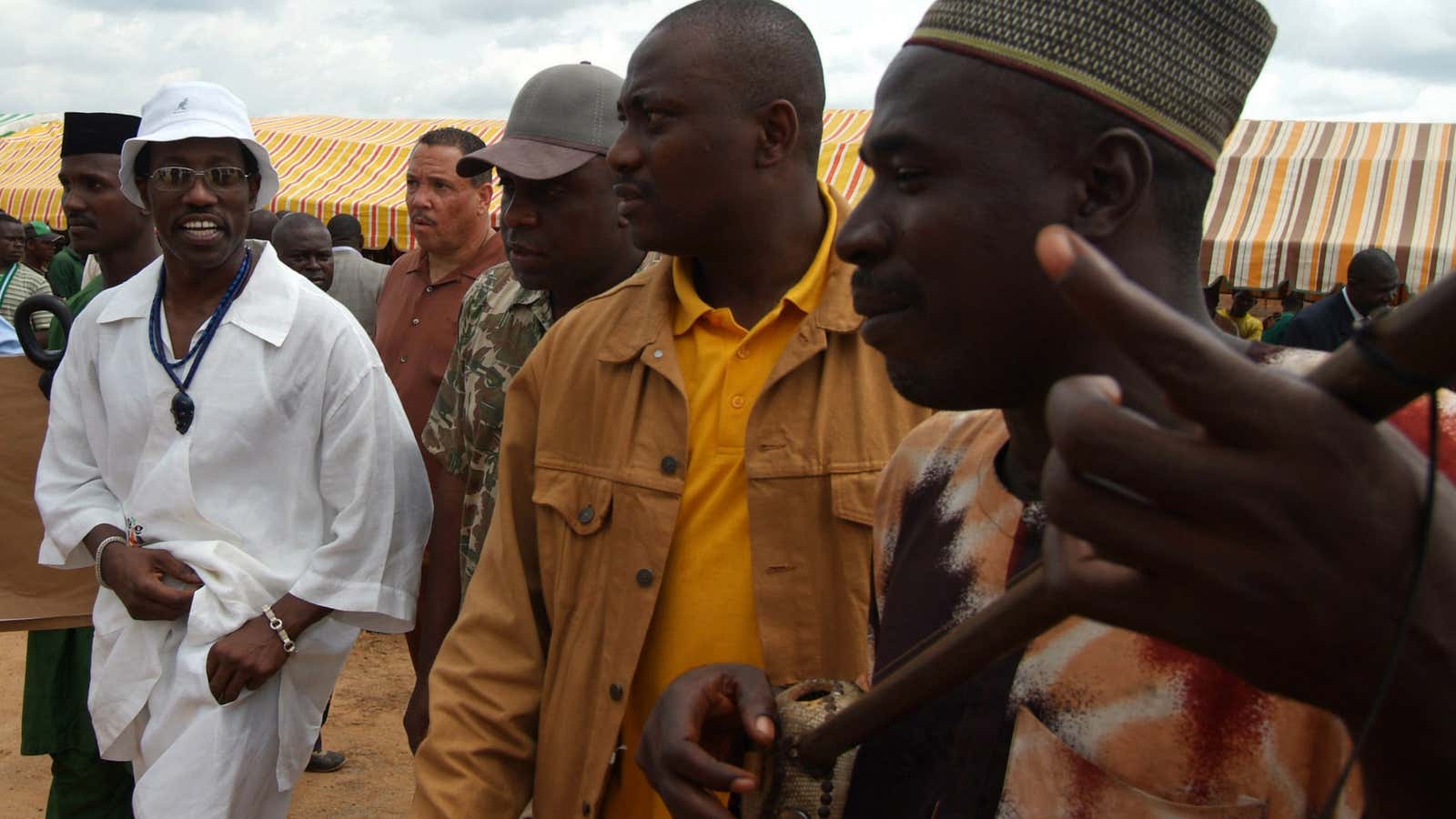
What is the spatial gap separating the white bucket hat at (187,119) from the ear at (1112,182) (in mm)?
2702

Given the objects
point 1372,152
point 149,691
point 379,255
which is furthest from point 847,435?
point 379,255

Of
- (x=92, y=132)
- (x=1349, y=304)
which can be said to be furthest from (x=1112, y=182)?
(x=1349, y=304)

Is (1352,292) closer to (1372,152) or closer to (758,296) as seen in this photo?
(1372,152)

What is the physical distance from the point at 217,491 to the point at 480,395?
2.36 ft

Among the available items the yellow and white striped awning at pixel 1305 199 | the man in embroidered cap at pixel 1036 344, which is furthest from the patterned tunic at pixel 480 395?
the yellow and white striped awning at pixel 1305 199

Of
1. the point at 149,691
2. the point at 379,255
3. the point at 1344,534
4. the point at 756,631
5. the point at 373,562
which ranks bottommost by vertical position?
the point at 379,255

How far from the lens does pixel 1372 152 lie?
1301 centimetres

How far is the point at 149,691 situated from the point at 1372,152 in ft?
43.2

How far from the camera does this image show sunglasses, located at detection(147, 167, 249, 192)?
11.2 feet

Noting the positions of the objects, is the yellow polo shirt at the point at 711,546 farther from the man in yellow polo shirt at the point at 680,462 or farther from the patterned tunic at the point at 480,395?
the patterned tunic at the point at 480,395

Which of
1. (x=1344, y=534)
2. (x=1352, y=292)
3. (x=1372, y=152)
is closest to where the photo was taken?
(x=1344, y=534)

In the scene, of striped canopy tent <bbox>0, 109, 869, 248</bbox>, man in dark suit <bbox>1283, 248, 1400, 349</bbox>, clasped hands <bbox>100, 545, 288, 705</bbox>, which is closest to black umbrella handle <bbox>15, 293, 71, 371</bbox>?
clasped hands <bbox>100, 545, 288, 705</bbox>

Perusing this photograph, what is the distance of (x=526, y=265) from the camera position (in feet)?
10.4

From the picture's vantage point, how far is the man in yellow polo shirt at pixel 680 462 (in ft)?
7.09
